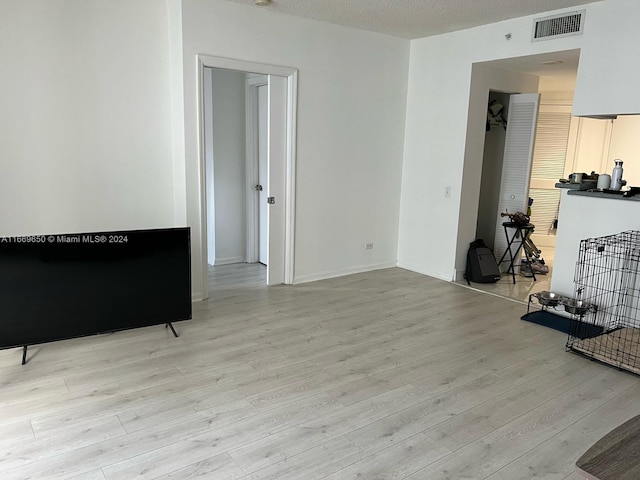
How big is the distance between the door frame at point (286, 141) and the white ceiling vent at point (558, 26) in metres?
2.31

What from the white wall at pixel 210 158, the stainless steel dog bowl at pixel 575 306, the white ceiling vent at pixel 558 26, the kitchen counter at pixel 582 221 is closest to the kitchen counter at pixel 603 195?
the kitchen counter at pixel 582 221

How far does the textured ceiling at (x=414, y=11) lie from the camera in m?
4.09

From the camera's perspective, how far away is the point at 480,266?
17.7 ft

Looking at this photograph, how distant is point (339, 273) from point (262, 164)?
65.8 inches

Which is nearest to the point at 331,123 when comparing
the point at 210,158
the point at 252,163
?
the point at 252,163

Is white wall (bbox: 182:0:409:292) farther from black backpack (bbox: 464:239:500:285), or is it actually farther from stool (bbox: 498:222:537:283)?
stool (bbox: 498:222:537:283)

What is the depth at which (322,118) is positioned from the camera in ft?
16.7

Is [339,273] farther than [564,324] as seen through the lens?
Yes

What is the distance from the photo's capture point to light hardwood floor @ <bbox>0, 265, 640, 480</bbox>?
230cm

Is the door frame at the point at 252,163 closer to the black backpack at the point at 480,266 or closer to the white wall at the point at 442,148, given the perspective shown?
the white wall at the point at 442,148

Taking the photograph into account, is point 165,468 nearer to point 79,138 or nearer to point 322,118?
point 79,138

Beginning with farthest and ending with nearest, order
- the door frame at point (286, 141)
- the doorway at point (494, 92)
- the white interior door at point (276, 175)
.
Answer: the doorway at point (494, 92)
the white interior door at point (276, 175)
the door frame at point (286, 141)

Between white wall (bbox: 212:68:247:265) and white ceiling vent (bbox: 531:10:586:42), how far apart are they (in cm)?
327

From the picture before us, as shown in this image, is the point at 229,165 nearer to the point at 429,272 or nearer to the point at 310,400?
the point at 429,272
